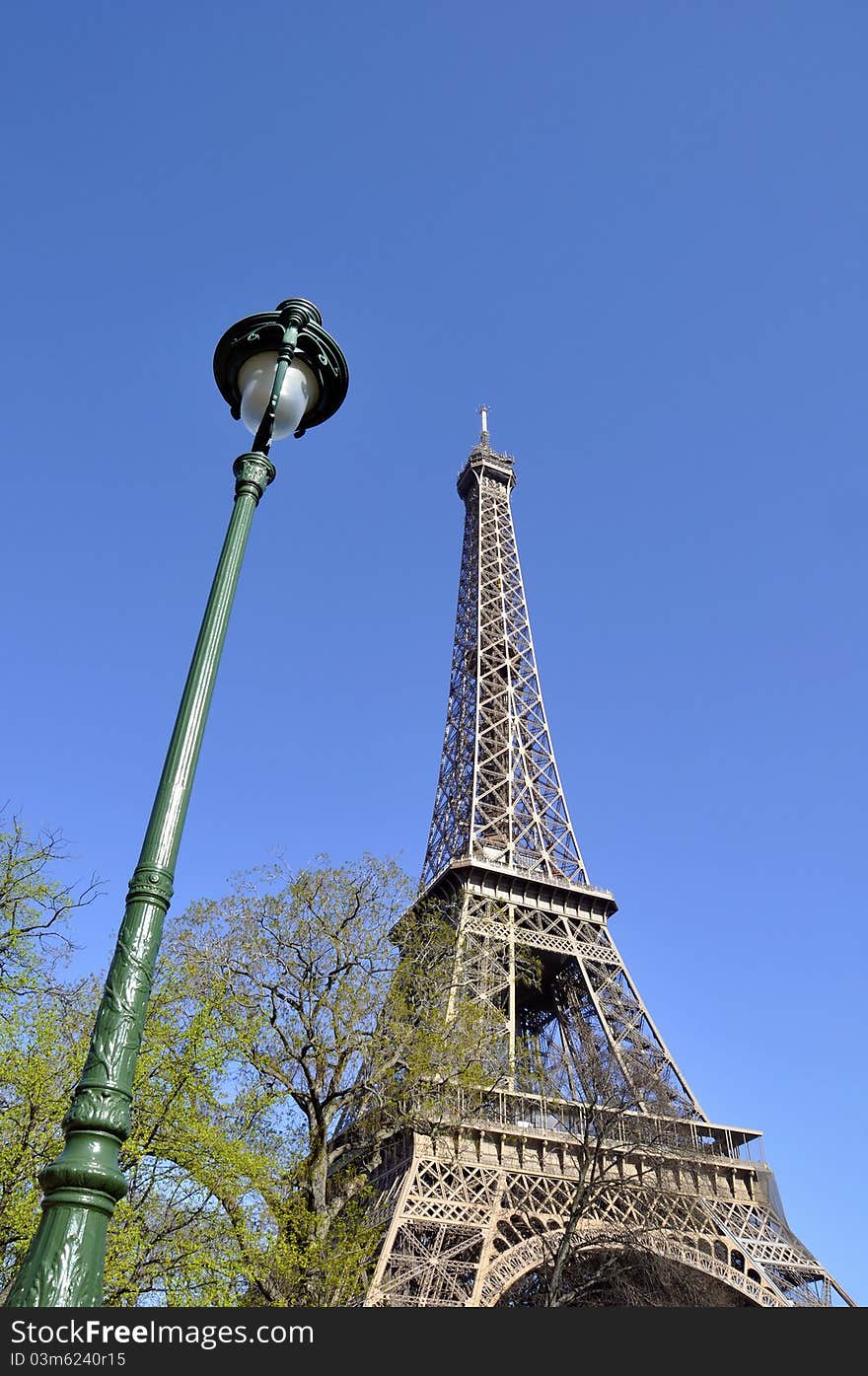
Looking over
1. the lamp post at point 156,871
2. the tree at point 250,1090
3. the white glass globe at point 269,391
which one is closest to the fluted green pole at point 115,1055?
the lamp post at point 156,871

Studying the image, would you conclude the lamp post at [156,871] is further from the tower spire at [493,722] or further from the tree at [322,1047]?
the tower spire at [493,722]

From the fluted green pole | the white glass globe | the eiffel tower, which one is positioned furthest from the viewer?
the eiffel tower

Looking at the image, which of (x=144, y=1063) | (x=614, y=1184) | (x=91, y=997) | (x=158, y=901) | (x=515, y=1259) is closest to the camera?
(x=158, y=901)

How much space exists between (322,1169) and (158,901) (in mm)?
11690

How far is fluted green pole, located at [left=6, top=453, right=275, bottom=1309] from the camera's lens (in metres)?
4.36

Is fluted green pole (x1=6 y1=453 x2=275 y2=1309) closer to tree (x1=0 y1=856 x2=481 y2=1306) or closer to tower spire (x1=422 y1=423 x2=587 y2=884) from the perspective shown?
tree (x1=0 y1=856 x2=481 y2=1306)

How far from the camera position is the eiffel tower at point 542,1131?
24.5 m

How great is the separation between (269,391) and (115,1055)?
4912 mm

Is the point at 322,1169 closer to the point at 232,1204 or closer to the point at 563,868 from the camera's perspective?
the point at 232,1204

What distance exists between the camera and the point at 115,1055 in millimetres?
5020

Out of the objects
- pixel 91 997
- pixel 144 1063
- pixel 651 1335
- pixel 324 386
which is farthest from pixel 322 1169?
pixel 324 386

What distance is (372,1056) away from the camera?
17359 mm

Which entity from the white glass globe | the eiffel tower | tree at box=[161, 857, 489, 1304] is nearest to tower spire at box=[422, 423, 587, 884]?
the eiffel tower

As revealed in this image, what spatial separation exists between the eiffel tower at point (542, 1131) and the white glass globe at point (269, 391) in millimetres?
14625
